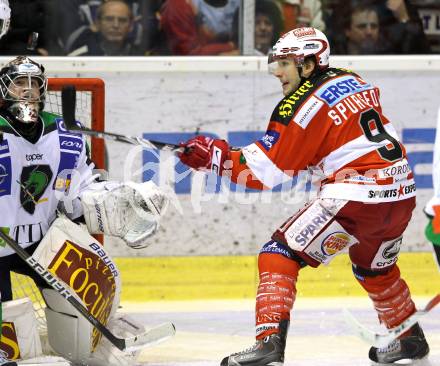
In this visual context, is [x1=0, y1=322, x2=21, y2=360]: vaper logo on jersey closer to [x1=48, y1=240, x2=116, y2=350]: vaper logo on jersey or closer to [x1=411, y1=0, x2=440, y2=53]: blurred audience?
[x1=48, y1=240, x2=116, y2=350]: vaper logo on jersey

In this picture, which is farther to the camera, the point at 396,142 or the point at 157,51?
the point at 157,51

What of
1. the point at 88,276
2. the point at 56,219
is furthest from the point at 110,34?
the point at 88,276

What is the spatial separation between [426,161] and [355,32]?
2.23 ft

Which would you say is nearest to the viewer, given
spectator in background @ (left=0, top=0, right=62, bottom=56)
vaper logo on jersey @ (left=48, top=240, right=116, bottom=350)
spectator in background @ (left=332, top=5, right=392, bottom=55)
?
vaper logo on jersey @ (left=48, top=240, right=116, bottom=350)

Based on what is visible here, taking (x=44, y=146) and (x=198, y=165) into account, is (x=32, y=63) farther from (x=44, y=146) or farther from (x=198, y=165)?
(x=198, y=165)

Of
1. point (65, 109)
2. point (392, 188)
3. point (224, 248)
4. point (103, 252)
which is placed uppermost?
point (65, 109)

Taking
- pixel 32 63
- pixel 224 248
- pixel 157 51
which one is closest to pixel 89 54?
pixel 157 51

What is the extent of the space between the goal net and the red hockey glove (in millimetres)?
750

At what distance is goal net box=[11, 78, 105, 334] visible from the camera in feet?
15.6

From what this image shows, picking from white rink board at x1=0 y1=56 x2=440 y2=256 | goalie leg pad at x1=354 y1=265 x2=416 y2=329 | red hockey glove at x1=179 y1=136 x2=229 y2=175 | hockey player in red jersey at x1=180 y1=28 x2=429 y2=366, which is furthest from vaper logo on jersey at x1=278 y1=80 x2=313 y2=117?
white rink board at x1=0 y1=56 x2=440 y2=256

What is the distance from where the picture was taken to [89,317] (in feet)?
13.6

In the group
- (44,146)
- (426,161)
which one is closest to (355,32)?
(426,161)

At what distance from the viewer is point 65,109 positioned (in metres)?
4.07

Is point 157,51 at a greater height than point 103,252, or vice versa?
point 157,51
